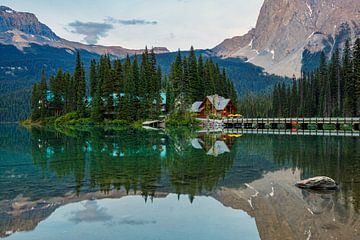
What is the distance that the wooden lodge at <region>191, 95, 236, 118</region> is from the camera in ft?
310

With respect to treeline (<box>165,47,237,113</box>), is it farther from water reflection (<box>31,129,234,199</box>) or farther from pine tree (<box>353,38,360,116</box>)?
water reflection (<box>31,129,234,199</box>)

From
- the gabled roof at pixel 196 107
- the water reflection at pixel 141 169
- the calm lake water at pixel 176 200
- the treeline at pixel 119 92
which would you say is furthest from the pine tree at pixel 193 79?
the calm lake water at pixel 176 200

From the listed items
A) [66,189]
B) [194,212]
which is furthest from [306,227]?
[66,189]

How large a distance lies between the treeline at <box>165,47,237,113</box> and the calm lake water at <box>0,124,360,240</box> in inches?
2504

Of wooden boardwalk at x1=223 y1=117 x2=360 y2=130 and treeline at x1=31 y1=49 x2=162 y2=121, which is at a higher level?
treeline at x1=31 y1=49 x2=162 y2=121

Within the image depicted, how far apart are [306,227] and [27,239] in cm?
756

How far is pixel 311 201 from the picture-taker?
14.3 meters

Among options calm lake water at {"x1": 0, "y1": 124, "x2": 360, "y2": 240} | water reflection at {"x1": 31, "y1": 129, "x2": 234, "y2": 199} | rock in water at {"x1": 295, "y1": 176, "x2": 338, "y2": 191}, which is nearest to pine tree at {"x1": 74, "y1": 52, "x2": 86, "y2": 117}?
water reflection at {"x1": 31, "y1": 129, "x2": 234, "y2": 199}

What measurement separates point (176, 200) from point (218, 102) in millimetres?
84724

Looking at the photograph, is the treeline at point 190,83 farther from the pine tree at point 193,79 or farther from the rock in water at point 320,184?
the rock in water at point 320,184

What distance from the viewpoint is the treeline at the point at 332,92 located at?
80438mm

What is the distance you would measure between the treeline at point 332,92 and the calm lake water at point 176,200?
6053 centimetres

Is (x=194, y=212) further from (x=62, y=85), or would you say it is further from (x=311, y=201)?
(x=62, y=85)

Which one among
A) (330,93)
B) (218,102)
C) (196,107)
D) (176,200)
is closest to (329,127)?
(330,93)
